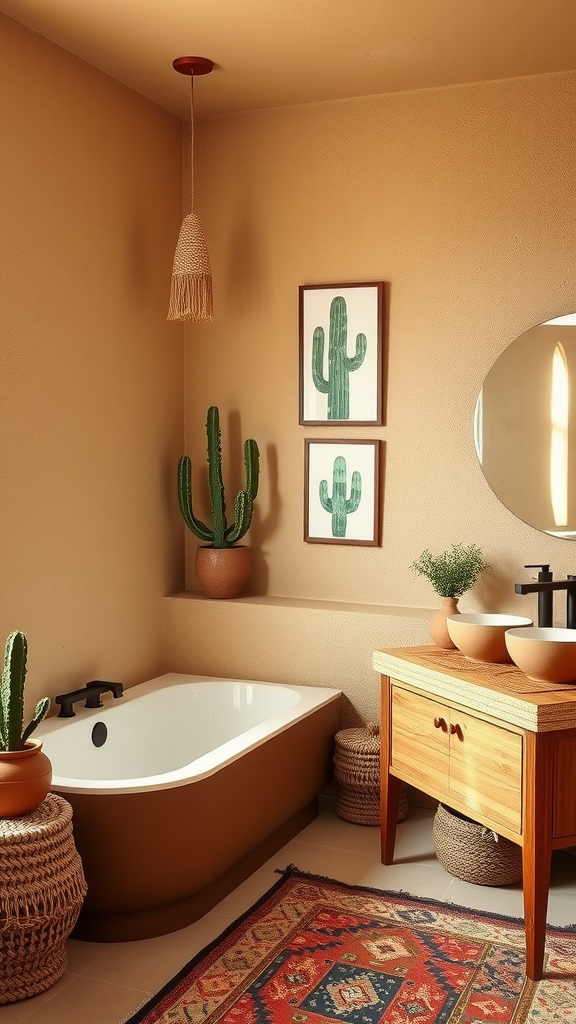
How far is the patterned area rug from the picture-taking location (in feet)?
7.50

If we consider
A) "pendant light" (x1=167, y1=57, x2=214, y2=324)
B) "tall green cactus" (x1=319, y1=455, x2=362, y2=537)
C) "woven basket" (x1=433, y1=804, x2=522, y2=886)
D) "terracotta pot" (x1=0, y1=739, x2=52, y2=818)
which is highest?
"pendant light" (x1=167, y1=57, x2=214, y2=324)

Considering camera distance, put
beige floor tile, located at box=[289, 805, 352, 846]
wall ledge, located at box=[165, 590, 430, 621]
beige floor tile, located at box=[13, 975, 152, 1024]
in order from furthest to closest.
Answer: wall ledge, located at box=[165, 590, 430, 621] < beige floor tile, located at box=[289, 805, 352, 846] < beige floor tile, located at box=[13, 975, 152, 1024]

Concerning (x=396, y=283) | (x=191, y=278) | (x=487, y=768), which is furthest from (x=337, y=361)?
(x=487, y=768)

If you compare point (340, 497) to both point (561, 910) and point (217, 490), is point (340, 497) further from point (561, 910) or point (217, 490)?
point (561, 910)

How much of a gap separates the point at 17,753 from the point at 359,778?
1406 mm

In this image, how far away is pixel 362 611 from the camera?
3.62 metres

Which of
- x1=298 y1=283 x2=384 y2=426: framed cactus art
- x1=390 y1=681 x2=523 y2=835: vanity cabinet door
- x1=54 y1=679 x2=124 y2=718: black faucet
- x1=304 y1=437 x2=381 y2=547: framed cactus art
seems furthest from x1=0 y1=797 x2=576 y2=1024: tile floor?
x1=298 y1=283 x2=384 y2=426: framed cactus art

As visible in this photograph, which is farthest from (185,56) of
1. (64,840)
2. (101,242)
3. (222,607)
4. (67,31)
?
(64,840)

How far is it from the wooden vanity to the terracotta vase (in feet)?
0.36

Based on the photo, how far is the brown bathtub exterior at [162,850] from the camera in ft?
8.38

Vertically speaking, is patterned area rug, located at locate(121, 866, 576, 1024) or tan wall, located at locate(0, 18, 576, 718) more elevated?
tan wall, located at locate(0, 18, 576, 718)

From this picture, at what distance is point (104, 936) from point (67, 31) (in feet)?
8.82

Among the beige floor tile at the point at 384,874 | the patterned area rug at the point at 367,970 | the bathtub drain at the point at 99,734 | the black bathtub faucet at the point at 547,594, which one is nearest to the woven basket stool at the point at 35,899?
the patterned area rug at the point at 367,970

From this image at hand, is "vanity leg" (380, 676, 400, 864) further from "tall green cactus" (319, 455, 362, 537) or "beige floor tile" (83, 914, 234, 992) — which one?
"tall green cactus" (319, 455, 362, 537)
